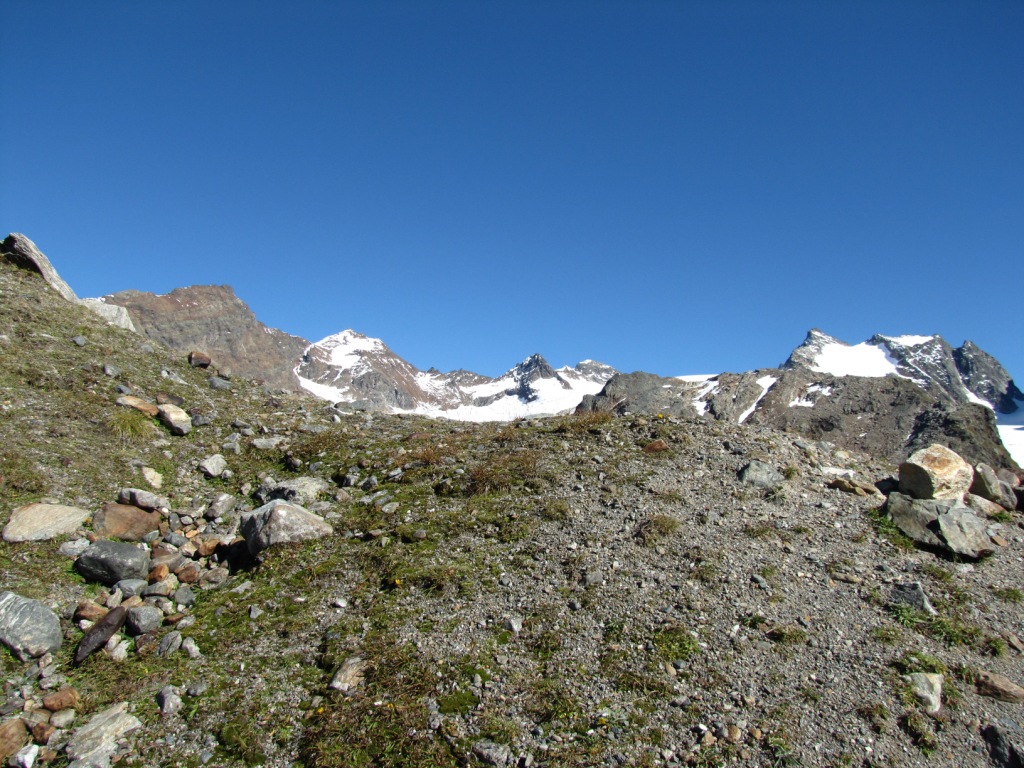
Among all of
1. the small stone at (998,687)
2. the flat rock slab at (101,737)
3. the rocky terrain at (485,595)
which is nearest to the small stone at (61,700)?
the rocky terrain at (485,595)

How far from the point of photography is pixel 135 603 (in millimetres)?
10062

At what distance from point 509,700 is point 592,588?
2.96m

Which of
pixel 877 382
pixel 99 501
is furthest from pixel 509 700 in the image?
pixel 877 382

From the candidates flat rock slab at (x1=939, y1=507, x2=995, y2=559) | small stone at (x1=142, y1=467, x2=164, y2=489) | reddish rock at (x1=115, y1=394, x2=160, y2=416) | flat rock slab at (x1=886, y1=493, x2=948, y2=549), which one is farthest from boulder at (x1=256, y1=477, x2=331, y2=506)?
flat rock slab at (x1=939, y1=507, x2=995, y2=559)

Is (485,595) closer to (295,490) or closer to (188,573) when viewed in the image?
(188,573)

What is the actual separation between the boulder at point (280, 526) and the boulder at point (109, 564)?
204 centimetres

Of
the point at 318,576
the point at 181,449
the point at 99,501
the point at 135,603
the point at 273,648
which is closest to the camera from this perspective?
the point at 273,648

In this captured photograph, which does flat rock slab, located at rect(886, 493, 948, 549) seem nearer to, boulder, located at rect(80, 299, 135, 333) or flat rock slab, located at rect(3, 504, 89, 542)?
flat rock slab, located at rect(3, 504, 89, 542)

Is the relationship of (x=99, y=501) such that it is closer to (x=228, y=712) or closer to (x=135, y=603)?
(x=135, y=603)

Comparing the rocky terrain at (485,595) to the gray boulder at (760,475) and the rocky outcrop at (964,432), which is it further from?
the rocky outcrop at (964,432)

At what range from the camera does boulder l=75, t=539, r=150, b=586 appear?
34.2 ft

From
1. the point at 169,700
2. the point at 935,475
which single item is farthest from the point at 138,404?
the point at 935,475

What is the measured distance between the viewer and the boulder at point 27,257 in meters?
21.1

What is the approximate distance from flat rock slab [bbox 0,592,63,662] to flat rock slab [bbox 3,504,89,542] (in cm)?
187
